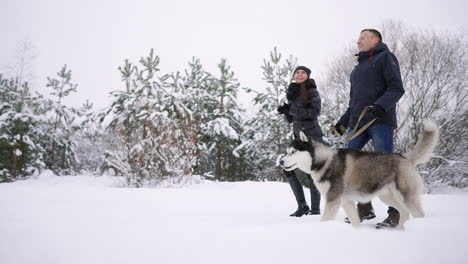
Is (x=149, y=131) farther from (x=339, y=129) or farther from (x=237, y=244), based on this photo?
(x=237, y=244)

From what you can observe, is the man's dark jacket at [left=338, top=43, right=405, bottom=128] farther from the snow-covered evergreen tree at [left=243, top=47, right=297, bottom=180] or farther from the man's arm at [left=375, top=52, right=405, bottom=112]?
the snow-covered evergreen tree at [left=243, top=47, right=297, bottom=180]

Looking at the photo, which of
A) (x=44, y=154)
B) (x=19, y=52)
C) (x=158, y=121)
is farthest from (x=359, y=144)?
(x=19, y=52)

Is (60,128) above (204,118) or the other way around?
the other way around

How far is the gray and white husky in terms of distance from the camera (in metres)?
2.42

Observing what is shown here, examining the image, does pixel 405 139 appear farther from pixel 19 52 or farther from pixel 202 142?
pixel 19 52

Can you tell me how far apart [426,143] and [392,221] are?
2.60 feet

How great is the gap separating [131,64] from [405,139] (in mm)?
13008

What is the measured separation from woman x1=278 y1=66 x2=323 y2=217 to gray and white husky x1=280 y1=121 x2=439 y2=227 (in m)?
0.95

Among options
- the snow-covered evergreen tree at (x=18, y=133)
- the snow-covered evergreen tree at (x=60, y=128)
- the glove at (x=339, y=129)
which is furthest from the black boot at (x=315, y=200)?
the snow-covered evergreen tree at (x=60, y=128)

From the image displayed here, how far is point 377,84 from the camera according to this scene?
2.92 m

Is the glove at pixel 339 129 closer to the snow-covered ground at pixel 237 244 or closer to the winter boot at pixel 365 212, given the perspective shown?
the winter boot at pixel 365 212

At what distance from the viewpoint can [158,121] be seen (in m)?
9.80

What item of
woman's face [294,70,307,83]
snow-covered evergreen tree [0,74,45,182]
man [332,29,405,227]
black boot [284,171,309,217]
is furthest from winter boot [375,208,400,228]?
snow-covered evergreen tree [0,74,45,182]

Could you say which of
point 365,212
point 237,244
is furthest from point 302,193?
point 237,244
